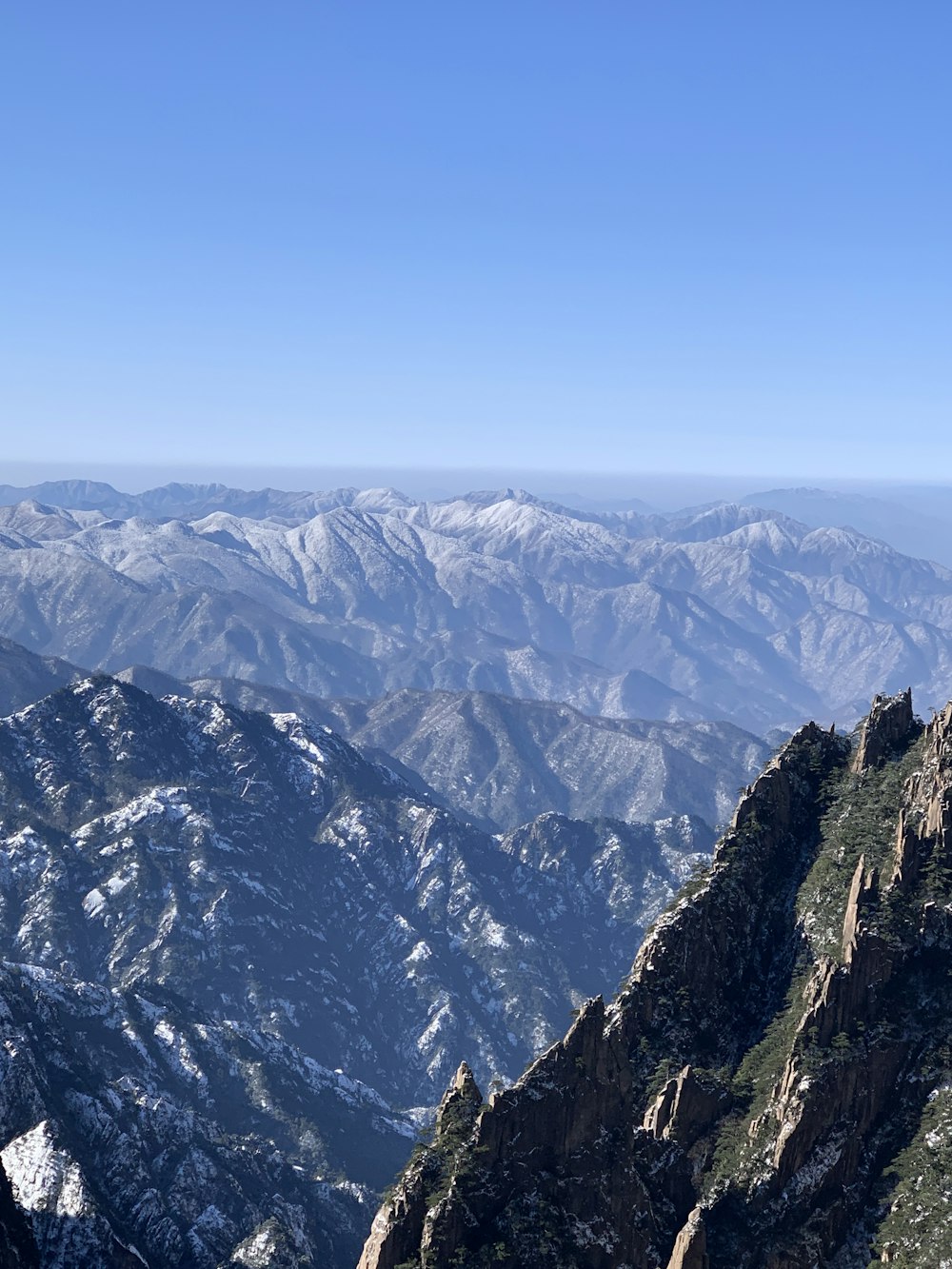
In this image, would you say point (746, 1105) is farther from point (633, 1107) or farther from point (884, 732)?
point (884, 732)

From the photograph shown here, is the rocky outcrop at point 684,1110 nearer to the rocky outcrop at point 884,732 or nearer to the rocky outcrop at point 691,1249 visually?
the rocky outcrop at point 691,1249

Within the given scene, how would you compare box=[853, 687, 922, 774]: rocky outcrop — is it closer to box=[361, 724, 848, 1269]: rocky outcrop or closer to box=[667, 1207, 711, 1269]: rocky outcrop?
box=[361, 724, 848, 1269]: rocky outcrop

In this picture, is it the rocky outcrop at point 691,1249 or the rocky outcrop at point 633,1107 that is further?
the rocky outcrop at point 633,1107

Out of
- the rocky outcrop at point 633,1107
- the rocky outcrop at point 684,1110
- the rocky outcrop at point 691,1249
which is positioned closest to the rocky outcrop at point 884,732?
the rocky outcrop at point 633,1107

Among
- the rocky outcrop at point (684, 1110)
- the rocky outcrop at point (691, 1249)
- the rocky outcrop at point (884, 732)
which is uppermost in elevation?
the rocky outcrop at point (884, 732)

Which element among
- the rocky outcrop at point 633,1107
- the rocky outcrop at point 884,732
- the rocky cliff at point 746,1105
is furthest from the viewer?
the rocky outcrop at point 884,732

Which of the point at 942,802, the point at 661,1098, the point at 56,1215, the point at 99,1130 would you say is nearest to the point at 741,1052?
the point at 661,1098

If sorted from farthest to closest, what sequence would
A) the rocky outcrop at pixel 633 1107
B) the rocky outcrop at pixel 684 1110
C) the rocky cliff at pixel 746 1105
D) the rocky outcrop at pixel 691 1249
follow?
the rocky outcrop at pixel 684 1110 < the rocky cliff at pixel 746 1105 < the rocky outcrop at pixel 633 1107 < the rocky outcrop at pixel 691 1249

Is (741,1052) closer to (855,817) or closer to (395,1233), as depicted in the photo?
(855,817)

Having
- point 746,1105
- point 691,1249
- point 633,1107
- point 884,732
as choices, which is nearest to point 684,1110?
point 633,1107
